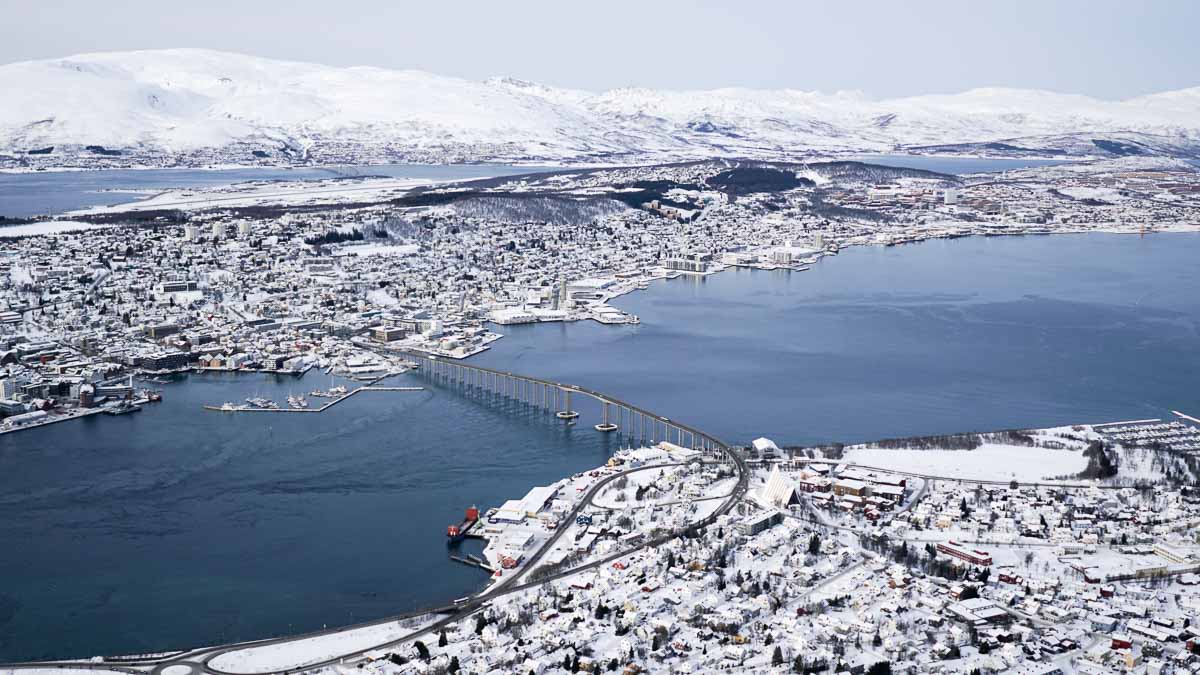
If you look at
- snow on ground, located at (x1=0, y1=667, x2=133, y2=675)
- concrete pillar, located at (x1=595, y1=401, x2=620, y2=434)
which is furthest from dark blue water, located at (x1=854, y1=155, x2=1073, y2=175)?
snow on ground, located at (x1=0, y1=667, x2=133, y2=675)

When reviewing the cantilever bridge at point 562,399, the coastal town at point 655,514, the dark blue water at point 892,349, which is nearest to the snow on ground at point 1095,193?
the dark blue water at point 892,349

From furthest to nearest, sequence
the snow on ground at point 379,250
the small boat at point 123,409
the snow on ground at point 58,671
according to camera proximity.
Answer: the snow on ground at point 379,250, the small boat at point 123,409, the snow on ground at point 58,671

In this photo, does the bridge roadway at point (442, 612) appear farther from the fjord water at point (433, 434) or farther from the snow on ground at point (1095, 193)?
the snow on ground at point (1095, 193)

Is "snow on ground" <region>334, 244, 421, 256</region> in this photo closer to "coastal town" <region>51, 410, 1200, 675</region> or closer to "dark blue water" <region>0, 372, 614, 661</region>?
"dark blue water" <region>0, 372, 614, 661</region>

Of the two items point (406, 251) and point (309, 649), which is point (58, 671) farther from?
point (406, 251)

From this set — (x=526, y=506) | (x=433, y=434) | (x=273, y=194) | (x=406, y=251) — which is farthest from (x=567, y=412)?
(x=273, y=194)

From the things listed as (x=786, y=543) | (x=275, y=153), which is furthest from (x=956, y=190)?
(x=786, y=543)
